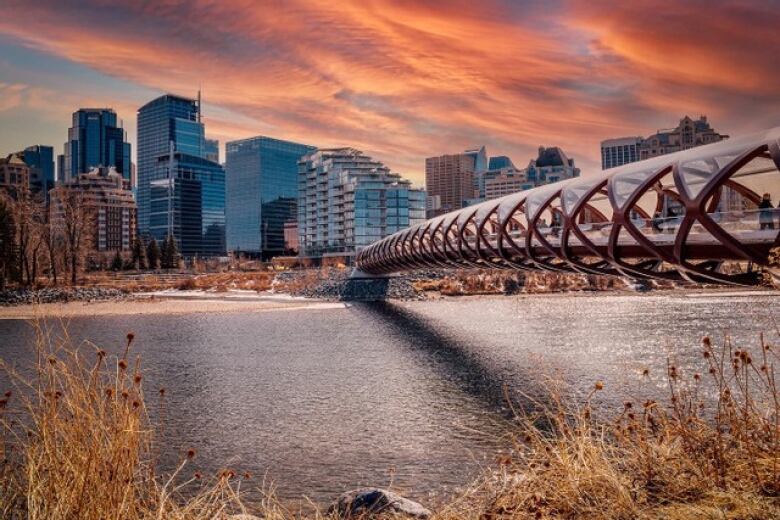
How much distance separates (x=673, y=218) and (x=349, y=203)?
13164 cm

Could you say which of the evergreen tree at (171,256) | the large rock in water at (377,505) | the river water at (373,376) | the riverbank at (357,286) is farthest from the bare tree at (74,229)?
the large rock in water at (377,505)

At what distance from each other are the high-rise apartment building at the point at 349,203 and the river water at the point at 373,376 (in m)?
92.7

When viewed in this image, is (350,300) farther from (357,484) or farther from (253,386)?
(357,484)

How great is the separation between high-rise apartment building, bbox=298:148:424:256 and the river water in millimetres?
92667

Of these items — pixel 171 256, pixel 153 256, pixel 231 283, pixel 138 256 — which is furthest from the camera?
pixel 171 256

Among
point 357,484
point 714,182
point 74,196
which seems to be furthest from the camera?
point 74,196

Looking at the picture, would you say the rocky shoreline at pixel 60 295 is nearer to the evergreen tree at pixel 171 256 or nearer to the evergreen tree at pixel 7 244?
the evergreen tree at pixel 7 244

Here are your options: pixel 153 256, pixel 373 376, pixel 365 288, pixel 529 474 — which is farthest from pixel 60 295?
pixel 153 256

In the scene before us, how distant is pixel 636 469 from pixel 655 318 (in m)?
40.3

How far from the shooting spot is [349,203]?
480ft

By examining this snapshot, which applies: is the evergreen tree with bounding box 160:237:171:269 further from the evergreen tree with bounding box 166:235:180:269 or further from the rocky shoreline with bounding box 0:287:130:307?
the rocky shoreline with bounding box 0:287:130:307

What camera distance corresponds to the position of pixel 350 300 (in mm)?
69938

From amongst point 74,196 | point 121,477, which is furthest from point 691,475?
point 74,196

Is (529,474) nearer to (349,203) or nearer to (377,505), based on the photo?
(377,505)
